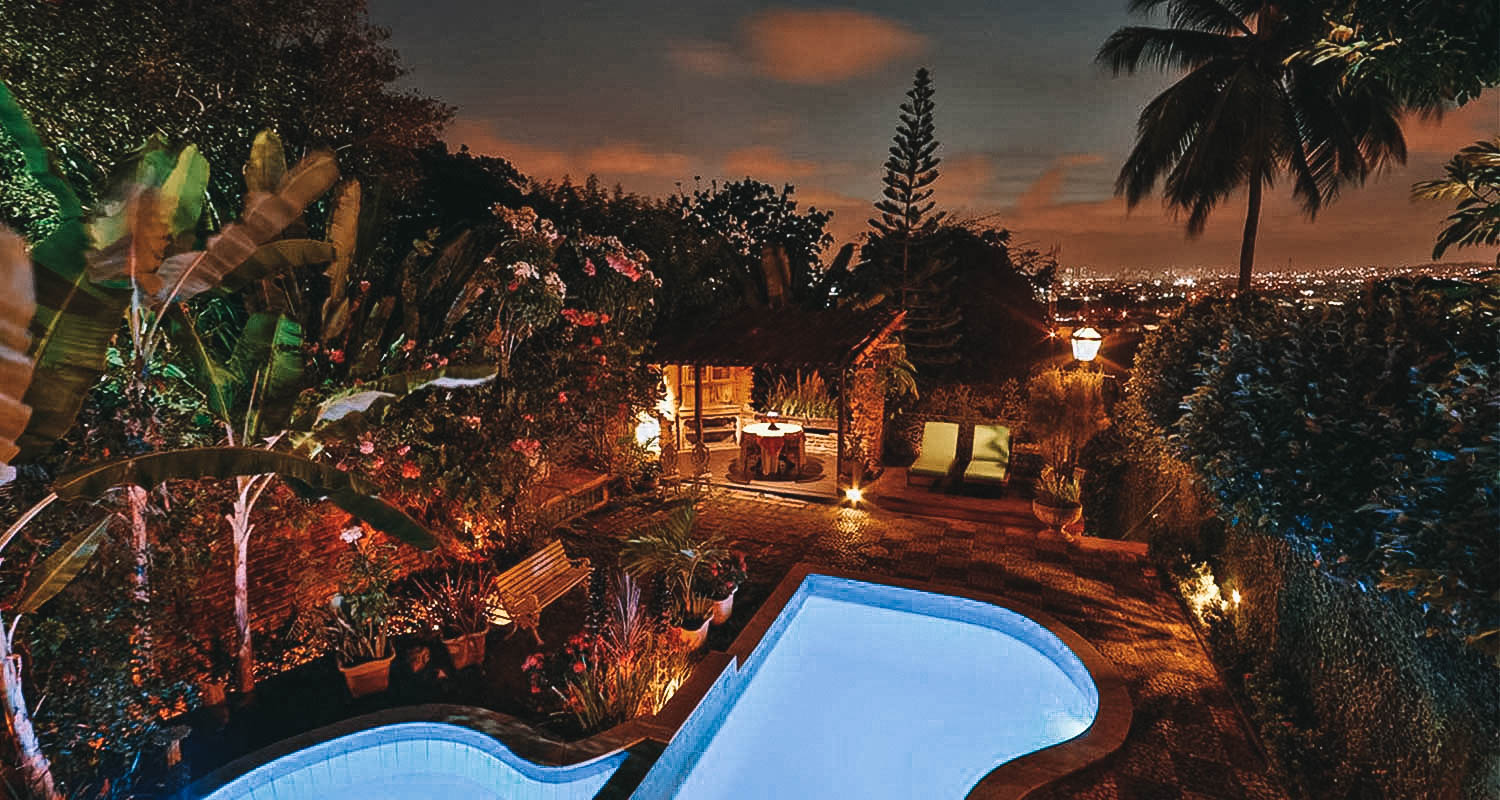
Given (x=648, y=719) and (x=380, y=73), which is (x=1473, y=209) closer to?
(x=648, y=719)

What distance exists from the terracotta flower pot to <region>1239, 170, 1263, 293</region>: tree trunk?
1258 cm

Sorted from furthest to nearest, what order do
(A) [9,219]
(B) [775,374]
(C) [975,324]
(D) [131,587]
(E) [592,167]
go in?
(C) [975,324] < (B) [775,374] < (E) [592,167] < (A) [9,219] < (D) [131,587]

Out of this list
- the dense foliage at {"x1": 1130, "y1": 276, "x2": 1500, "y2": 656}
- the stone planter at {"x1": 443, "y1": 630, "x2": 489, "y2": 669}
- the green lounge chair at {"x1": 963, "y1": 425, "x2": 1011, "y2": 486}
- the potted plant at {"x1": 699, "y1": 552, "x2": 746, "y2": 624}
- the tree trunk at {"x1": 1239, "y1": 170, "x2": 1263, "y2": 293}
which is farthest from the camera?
the tree trunk at {"x1": 1239, "y1": 170, "x2": 1263, "y2": 293}

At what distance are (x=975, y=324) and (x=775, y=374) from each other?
27.6 feet

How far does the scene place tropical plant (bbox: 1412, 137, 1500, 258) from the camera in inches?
125

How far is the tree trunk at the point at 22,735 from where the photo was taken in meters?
3.06

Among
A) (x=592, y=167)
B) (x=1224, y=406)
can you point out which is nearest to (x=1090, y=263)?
(x=592, y=167)

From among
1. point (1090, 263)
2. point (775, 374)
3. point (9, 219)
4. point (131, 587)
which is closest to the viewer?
point (131, 587)

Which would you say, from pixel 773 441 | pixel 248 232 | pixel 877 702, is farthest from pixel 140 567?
pixel 773 441

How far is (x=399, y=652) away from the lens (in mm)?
5188

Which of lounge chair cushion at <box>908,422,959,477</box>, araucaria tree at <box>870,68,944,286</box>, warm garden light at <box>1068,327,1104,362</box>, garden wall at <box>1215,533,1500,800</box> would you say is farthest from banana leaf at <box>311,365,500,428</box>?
araucaria tree at <box>870,68,944,286</box>

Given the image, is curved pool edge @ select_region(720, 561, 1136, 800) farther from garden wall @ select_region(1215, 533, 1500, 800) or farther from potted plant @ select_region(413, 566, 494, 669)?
potted plant @ select_region(413, 566, 494, 669)

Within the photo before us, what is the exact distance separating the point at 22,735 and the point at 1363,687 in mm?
7783

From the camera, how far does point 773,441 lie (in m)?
10.7
